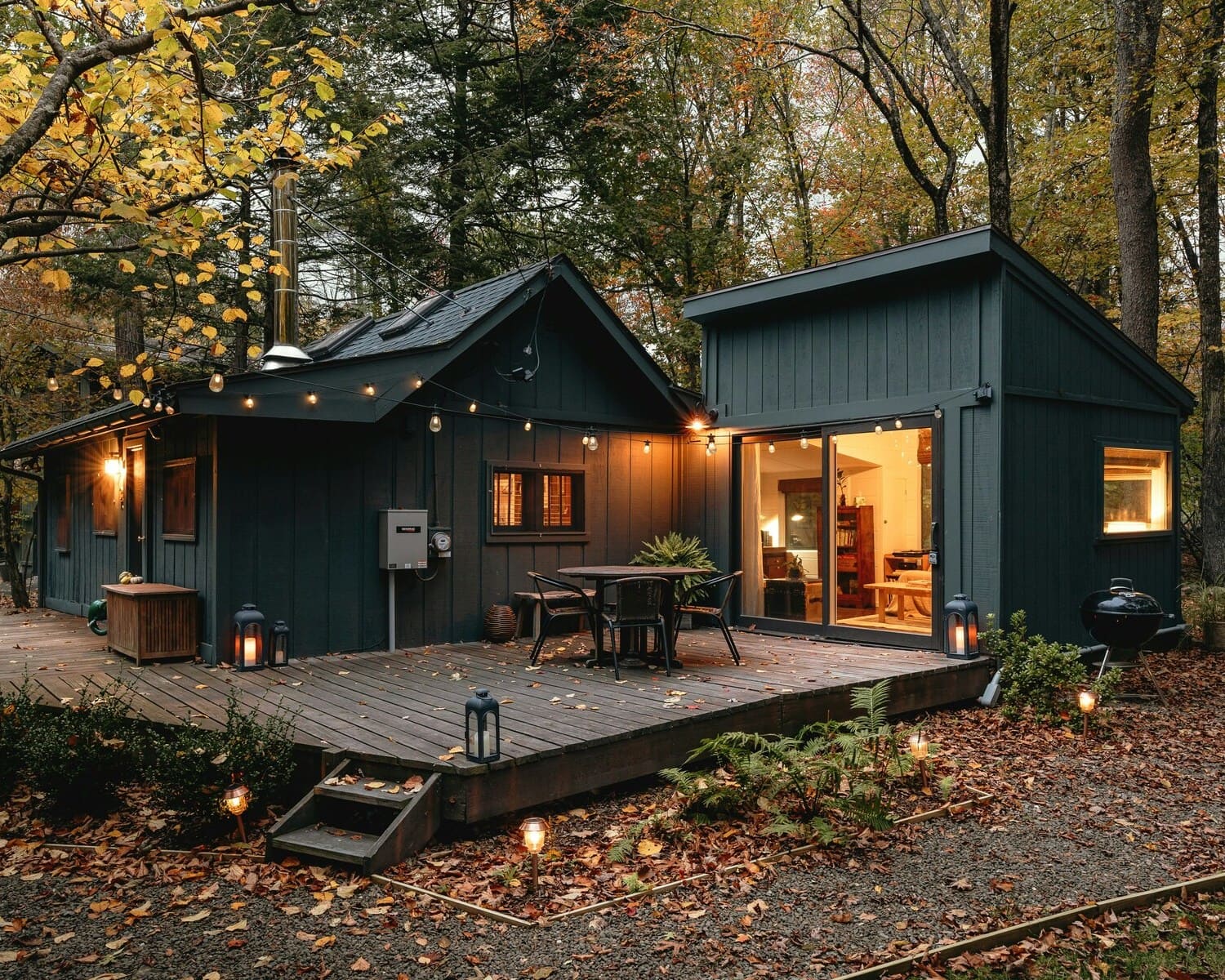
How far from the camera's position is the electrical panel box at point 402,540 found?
785cm

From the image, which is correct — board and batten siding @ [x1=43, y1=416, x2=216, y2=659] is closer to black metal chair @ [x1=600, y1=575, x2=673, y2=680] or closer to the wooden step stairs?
the wooden step stairs

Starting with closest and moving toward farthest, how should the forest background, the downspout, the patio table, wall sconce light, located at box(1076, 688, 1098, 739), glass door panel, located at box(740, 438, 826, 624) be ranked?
wall sconce light, located at box(1076, 688, 1098, 739), the patio table, glass door panel, located at box(740, 438, 826, 624), the forest background, the downspout

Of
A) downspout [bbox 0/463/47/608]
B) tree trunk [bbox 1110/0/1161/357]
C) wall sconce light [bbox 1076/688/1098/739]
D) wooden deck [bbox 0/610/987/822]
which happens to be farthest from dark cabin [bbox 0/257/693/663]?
tree trunk [bbox 1110/0/1161/357]

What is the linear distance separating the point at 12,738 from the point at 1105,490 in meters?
9.52

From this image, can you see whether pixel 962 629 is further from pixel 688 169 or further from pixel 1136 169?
pixel 688 169

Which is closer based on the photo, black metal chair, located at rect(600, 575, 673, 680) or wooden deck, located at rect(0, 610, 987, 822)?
wooden deck, located at rect(0, 610, 987, 822)

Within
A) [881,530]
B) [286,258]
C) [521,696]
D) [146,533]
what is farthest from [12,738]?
[881,530]

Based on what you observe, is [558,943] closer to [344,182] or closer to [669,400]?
[669,400]

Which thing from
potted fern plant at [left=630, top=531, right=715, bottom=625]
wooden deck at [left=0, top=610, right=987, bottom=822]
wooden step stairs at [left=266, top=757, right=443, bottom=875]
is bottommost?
wooden step stairs at [left=266, top=757, right=443, bottom=875]

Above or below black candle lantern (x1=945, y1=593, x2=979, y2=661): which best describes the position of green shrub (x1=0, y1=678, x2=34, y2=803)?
below

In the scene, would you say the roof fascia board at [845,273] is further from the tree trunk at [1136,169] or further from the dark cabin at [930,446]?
the tree trunk at [1136,169]

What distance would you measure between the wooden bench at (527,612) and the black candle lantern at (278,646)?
234cm

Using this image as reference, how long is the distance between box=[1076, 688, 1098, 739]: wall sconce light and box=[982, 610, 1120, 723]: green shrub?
0.14m

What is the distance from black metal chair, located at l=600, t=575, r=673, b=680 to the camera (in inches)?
261
